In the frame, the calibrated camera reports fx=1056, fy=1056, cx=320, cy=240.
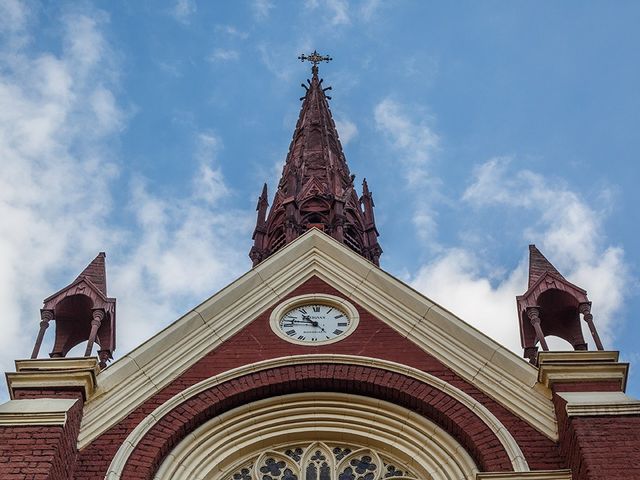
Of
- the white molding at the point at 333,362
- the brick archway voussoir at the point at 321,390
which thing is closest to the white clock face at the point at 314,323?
the white molding at the point at 333,362

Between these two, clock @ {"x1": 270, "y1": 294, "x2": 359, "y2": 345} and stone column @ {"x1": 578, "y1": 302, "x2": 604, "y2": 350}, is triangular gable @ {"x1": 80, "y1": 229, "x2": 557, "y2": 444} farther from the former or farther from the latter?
stone column @ {"x1": 578, "y1": 302, "x2": 604, "y2": 350}

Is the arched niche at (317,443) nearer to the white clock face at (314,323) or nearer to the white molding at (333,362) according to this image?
the white molding at (333,362)

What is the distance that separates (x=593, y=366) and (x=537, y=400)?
2.95 feet

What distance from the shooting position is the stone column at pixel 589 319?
1526cm

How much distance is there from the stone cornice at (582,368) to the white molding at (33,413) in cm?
646

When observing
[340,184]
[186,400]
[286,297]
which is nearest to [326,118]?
[340,184]

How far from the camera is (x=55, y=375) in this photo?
14562 mm

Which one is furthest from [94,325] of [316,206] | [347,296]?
[316,206]

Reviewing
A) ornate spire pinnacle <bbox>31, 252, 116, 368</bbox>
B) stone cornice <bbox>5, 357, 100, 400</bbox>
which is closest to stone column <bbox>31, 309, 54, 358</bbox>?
ornate spire pinnacle <bbox>31, 252, 116, 368</bbox>

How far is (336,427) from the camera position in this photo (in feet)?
48.1

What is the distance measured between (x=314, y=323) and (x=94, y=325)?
3.34 meters

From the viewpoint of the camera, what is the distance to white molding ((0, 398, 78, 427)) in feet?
44.5

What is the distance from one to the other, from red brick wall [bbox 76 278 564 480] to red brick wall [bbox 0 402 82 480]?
1.03 ft

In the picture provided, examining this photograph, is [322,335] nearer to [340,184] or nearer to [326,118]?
[340,184]
